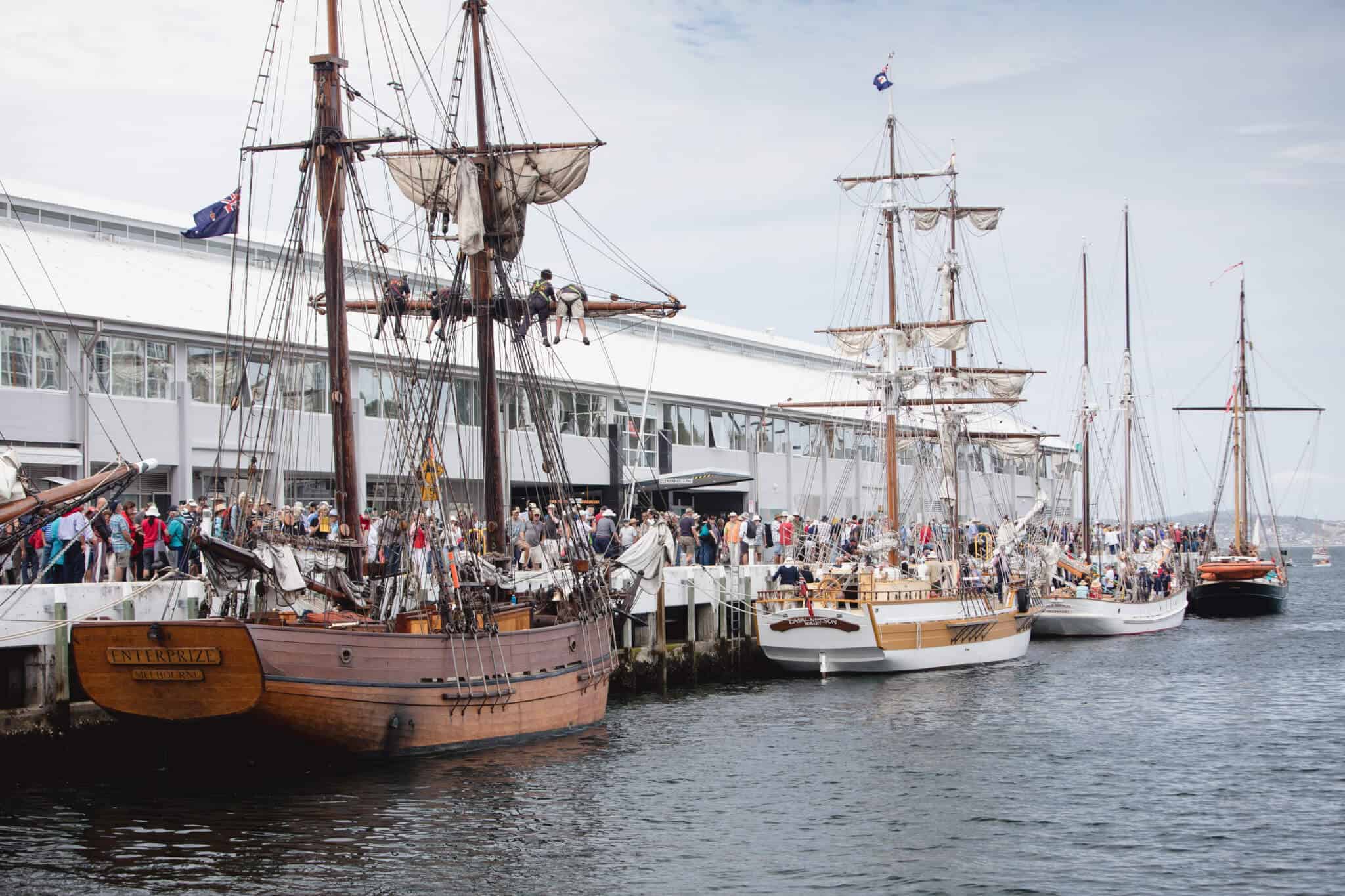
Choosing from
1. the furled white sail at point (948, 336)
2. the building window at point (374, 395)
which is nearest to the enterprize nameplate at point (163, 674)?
the building window at point (374, 395)

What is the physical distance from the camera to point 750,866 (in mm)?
16938

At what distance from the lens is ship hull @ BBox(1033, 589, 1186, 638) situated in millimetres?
49156

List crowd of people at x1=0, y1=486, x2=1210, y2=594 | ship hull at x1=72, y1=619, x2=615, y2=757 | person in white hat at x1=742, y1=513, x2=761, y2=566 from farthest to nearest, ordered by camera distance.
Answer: person in white hat at x1=742, y1=513, x2=761, y2=566 → crowd of people at x1=0, y1=486, x2=1210, y2=594 → ship hull at x1=72, y1=619, x2=615, y2=757

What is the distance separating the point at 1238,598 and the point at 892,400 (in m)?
25.6

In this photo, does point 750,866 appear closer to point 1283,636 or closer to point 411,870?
point 411,870

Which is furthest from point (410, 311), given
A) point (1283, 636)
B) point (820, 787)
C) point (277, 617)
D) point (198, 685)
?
point (1283, 636)

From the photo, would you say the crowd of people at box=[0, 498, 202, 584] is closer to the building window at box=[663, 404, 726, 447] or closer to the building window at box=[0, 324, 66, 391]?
the building window at box=[0, 324, 66, 391]

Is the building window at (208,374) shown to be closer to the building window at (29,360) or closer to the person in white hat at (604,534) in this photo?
the building window at (29,360)

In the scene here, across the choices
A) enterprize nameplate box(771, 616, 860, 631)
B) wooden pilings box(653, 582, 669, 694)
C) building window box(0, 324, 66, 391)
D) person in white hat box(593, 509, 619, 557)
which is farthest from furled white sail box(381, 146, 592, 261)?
enterprize nameplate box(771, 616, 860, 631)

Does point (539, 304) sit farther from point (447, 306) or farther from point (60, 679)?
point (60, 679)

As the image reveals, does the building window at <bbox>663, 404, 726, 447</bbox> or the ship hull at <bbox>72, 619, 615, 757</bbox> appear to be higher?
the building window at <bbox>663, 404, 726, 447</bbox>

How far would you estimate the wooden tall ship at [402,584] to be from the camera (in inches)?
800

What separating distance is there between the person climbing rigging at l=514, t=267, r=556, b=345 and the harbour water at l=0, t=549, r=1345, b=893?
26.2 feet

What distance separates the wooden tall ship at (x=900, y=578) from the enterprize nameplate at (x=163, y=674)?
17.7 m
